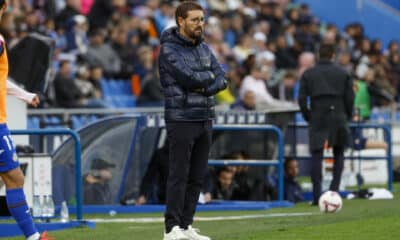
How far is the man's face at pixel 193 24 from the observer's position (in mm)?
11516

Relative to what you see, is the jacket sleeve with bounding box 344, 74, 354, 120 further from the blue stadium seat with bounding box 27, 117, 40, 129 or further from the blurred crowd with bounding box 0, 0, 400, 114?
the blue stadium seat with bounding box 27, 117, 40, 129

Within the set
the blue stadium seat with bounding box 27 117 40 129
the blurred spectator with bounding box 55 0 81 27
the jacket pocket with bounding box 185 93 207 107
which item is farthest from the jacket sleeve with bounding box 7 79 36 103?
the blurred spectator with bounding box 55 0 81 27

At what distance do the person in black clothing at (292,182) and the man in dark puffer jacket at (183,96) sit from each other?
7.49 meters

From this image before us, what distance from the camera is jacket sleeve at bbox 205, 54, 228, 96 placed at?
11578 millimetres

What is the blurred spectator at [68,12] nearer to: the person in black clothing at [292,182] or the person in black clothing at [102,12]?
the person in black clothing at [102,12]

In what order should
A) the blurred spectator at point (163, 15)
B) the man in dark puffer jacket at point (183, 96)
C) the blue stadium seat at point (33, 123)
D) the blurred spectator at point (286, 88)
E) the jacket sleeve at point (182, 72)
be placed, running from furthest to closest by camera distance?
1. the blurred spectator at point (163, 15)
2. the blurred spectator at point (286, 88)
3. the blue stadium seat at point (33, 123)
4. the man in dark puffer jacket at point (183, 96)
5. the jacket sleeve at point (182, 72)

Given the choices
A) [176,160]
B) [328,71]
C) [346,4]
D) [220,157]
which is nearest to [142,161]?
[220,157]

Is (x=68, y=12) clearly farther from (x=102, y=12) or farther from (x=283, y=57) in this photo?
(x=283, y=57)

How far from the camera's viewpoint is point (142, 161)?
17.8 meters

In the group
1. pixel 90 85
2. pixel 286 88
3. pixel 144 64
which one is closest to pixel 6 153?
pixel 90 85

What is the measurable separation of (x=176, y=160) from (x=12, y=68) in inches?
248

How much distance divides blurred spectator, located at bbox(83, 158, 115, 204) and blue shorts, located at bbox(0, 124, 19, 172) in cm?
639

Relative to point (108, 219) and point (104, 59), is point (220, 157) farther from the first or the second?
point (104, 59)

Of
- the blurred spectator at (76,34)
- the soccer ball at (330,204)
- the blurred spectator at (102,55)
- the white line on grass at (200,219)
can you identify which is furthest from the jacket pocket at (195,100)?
the blurred spectator at (76,34)
